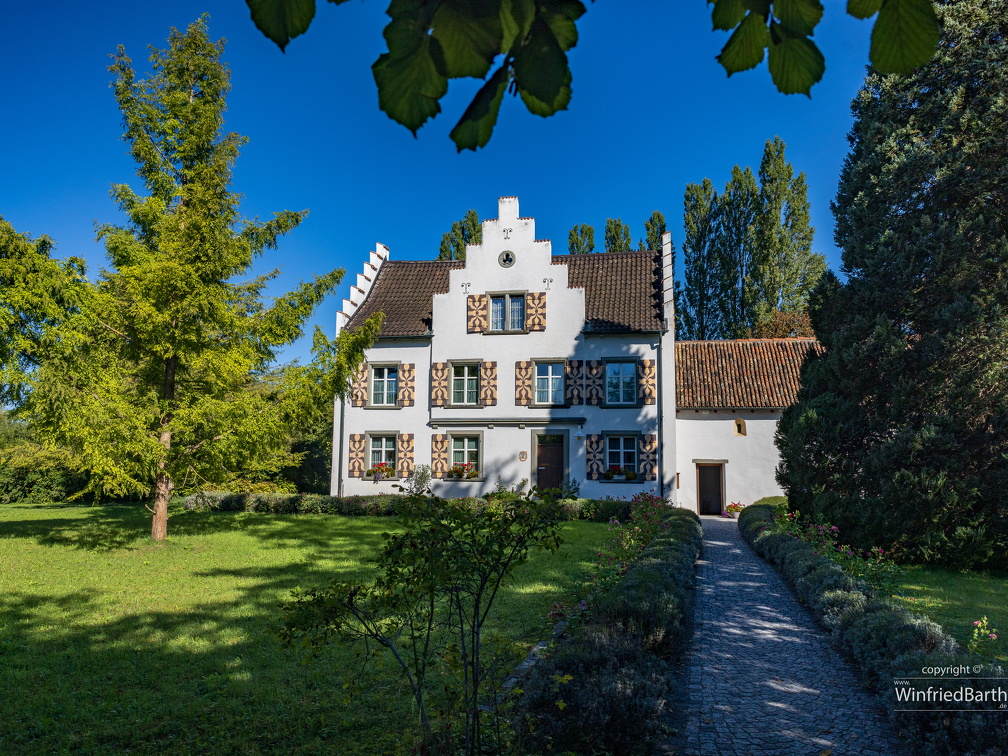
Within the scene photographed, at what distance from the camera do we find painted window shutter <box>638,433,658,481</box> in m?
19.7

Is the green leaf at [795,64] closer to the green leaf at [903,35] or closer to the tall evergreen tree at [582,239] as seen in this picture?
the green leaf at [903,35]

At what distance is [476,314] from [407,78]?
2044 cm

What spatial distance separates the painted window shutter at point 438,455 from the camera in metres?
21.2

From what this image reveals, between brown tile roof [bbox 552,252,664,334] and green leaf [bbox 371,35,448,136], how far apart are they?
19.6 m

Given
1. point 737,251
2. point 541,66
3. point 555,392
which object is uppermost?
point 737,251

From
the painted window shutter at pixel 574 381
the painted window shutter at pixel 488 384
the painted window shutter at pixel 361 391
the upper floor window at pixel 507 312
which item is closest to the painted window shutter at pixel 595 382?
the painted window shutter at pixel 574 381

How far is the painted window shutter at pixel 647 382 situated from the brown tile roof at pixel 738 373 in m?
1.71

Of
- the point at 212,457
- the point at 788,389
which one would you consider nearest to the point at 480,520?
the point at 212,457

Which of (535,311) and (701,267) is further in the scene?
(701,267)

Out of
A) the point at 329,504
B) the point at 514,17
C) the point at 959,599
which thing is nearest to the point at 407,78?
the point at 514,17

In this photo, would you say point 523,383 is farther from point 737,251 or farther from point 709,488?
point 737,251

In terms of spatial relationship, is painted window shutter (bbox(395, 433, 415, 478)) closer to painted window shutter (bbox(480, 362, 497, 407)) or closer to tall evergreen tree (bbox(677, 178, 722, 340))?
painted window shutter (bbox(480, 362, 497, 407))

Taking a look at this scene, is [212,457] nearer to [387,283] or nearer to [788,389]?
[387,283]

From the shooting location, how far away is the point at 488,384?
69.4ft
